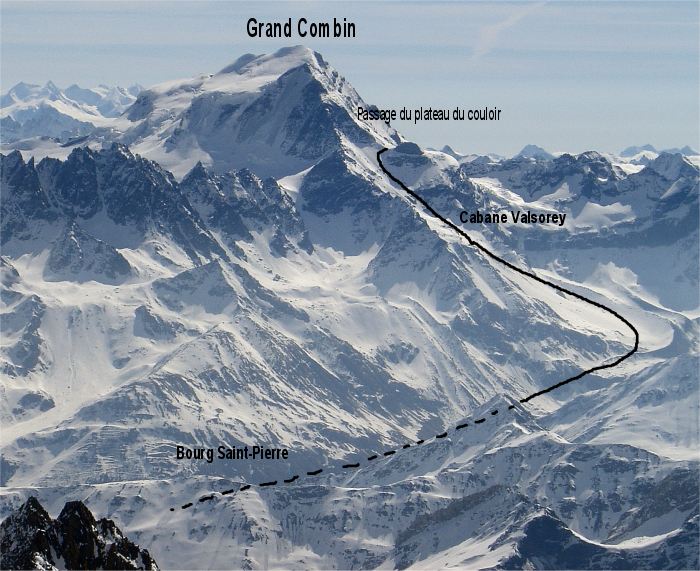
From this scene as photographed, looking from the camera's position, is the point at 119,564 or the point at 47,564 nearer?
the point at 47,564
